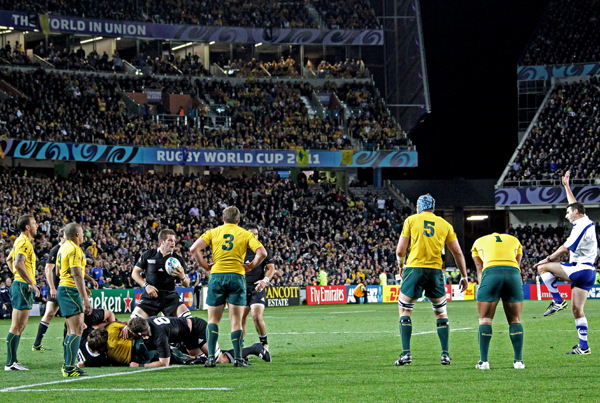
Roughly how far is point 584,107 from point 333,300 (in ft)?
83.5

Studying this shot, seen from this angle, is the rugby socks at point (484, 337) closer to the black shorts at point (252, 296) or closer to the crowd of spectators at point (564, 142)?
the black shorts at point (252, 296)

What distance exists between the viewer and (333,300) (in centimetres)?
4022

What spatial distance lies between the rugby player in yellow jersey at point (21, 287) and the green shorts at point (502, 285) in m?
6.66

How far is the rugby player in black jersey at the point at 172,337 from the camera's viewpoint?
11820mm

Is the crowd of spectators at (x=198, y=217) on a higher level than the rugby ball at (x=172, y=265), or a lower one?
higher

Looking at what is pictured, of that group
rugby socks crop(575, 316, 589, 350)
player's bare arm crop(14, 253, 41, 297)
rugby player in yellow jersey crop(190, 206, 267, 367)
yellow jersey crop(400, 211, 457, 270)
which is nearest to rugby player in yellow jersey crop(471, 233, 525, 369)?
yellow jersey crop(400, 211, 457, 270)

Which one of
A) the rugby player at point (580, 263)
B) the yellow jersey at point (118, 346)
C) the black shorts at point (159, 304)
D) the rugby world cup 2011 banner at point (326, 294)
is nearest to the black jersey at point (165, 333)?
the yellow jersey at point (118, 346)

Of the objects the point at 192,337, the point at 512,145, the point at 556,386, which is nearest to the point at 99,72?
the point at 512,145

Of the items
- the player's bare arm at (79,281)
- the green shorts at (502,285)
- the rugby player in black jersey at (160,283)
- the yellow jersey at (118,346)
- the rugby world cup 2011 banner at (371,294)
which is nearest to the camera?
the green shorts at (502,285)

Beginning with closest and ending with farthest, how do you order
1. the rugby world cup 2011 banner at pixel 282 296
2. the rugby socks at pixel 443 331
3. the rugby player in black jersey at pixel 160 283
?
the rugby socks at pixel 443 331 → the rugby player in black jersey at pixel 160 283 → the rugby world cup 2011 banner at pixel 282 296

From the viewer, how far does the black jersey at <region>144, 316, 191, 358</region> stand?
39.0 ft

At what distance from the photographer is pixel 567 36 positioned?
59.3 metres

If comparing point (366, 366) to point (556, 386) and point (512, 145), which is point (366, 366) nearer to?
point (556, 386)

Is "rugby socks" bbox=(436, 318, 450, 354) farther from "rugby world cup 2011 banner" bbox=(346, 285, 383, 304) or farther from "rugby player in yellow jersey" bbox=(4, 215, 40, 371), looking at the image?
"rugby world cup 2011 banner" bbox=(346, 285, 383, 304)
